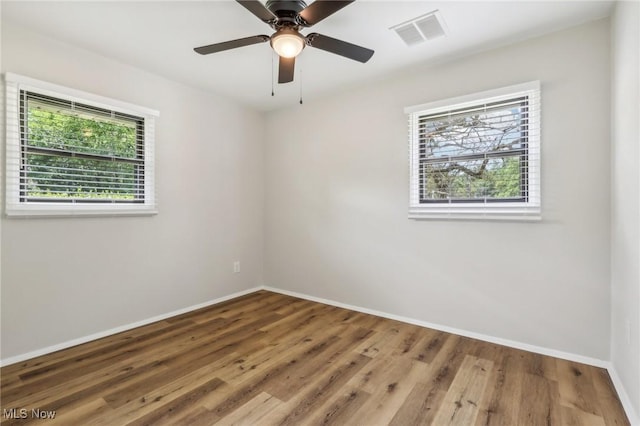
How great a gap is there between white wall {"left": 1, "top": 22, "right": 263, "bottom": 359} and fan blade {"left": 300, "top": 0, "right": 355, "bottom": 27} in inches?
81.0

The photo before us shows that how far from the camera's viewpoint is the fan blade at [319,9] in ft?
5.36

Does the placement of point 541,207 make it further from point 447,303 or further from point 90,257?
point 90,257

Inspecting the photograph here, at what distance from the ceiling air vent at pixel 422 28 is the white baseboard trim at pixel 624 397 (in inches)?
104

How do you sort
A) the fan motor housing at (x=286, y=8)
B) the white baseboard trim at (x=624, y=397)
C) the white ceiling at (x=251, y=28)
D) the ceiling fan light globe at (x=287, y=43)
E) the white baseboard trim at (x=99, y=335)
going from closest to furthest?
1. the white baseboard trim at (x=624, y=397)
2. the fan motor housing at (x=286, y=8)
3. the ceiling fan light globe at (x=287, y=43)
4. the white ceiling at (x=251, y=28)
5. the white baseboard trim at (x=99, y=335)

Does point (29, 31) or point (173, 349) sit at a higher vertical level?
point (29, 31)

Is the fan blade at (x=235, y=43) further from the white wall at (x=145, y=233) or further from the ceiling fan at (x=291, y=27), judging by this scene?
the white wall at (x=145, y=233)

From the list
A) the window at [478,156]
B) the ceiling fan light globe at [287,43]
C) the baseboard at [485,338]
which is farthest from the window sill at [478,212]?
the ceiling fan light globe at [287,43]

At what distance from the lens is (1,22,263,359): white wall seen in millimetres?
2326

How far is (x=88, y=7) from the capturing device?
2.08 meters

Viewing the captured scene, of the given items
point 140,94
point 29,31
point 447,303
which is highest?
point 29,31

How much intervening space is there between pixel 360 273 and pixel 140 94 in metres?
2.92

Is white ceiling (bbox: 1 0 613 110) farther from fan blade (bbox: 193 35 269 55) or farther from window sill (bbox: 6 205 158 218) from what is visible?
window sill (bbox: 6 205 158 218)

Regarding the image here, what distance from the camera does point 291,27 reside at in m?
1.88

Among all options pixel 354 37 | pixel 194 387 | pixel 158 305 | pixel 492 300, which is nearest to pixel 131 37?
pixel 354 37
